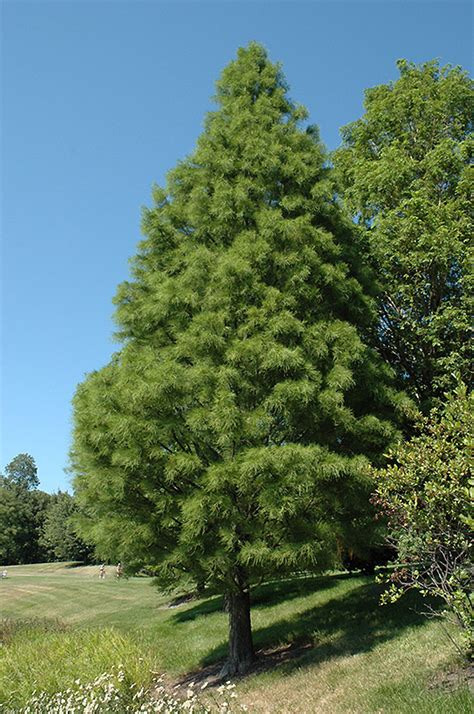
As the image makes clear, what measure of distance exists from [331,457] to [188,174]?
640cm

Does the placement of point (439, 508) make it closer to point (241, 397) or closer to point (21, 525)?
point (241, 397)

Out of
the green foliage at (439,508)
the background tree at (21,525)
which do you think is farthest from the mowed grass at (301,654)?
the background tree at (21,525)

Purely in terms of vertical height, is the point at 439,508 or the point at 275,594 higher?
the point at 439,508

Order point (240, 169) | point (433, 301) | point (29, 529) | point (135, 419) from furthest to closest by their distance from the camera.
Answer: point (29, 529) → point (433, 301) → point (240, 169) → point (135, 419)

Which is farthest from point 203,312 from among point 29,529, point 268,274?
point 29,529

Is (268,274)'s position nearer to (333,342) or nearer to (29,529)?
(333,342)

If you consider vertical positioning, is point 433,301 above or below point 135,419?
above

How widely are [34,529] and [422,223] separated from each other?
238 ft

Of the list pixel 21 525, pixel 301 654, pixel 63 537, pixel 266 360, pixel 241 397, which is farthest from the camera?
pixel 21 525

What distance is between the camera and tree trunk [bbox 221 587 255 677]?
→ 28.8 feet

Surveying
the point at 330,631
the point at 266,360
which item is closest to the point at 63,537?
the point at 330,631

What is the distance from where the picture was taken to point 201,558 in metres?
7.50

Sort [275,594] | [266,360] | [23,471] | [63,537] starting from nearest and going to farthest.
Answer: [266,360]
[275,594]
[63,537]
[23,471]

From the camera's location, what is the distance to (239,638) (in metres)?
8.96
